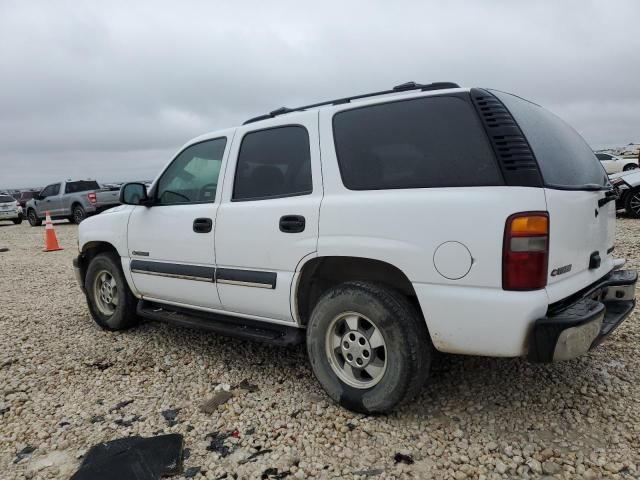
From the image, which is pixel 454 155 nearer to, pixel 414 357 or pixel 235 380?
pixel 414 357

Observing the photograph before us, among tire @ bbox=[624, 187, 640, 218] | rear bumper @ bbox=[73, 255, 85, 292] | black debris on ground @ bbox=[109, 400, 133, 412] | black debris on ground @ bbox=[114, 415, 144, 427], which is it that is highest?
tire @ bbox=[624, 187, 640, 218]

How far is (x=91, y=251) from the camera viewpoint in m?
4.84

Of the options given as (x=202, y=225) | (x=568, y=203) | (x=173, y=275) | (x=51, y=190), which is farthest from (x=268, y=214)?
(x=51, y=190)

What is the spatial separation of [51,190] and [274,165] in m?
19.0

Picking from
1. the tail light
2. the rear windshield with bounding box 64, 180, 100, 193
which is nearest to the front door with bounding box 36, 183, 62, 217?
the rear windshield with bounding box 64, 180, 100, 193

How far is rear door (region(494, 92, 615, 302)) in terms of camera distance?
2338 mm

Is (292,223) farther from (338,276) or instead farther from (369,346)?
(369,346)

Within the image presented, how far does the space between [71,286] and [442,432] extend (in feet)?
20.4

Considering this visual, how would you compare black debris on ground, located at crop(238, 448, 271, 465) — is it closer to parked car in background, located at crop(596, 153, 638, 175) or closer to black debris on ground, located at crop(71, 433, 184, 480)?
black debris on ground, located at crop(71, 433, 184, 480)

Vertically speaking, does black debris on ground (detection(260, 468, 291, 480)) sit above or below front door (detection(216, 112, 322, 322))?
below

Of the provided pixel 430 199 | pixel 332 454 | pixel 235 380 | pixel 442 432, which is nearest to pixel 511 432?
pixel 442 432

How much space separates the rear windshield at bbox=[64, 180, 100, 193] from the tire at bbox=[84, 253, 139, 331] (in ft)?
49.2

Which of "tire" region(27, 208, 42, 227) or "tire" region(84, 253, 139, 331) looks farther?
"tire" region(27, 208, 42, 227)

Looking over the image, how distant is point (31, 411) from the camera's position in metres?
3.13
